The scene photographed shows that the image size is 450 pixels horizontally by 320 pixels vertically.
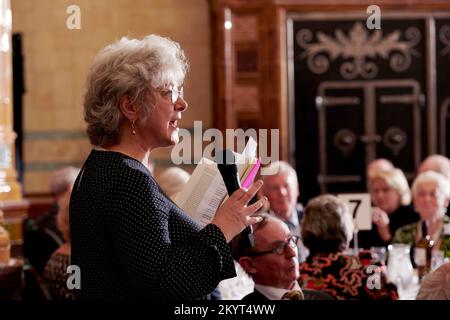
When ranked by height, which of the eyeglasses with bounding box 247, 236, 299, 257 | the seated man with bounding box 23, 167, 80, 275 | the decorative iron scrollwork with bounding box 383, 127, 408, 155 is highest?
the decorative iron scrollwork with bounding box 383, 127, 408, 155

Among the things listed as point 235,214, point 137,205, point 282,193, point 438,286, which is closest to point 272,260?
point 438,286

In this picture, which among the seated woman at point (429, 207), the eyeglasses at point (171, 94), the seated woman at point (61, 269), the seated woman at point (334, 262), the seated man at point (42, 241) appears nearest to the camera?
the eyeglasses at point (171, 94)

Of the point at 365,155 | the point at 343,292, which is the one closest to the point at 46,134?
the point at 365,155

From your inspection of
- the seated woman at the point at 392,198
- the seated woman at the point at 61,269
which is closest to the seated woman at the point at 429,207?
the seated woman at the point at 392,198

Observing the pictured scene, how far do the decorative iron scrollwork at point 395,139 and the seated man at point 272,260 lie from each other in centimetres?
642

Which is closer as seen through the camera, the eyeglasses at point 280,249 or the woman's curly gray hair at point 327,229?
the eyeglasses at point 280,249

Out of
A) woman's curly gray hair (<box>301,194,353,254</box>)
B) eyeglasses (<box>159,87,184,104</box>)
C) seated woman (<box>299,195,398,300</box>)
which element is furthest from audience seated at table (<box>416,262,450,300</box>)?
eyeglasses (<box>159,87,184,104</box>)

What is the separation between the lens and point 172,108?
241 centimetres

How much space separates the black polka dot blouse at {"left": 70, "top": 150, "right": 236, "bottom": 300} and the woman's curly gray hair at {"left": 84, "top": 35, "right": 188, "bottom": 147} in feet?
0.33

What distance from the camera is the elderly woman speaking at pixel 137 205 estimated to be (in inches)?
86.4

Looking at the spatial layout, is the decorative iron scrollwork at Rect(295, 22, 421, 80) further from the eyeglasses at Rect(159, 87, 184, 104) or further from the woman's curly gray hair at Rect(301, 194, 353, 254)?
the eyeglasses at Rect(159, 87, 184, 104)

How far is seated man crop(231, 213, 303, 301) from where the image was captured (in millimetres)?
3186

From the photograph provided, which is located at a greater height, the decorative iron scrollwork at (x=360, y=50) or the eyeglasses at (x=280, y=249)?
the decorative iron scrollwork at (x=360, y=50)

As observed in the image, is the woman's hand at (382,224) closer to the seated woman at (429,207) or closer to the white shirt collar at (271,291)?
the seated woman at (429,207)
